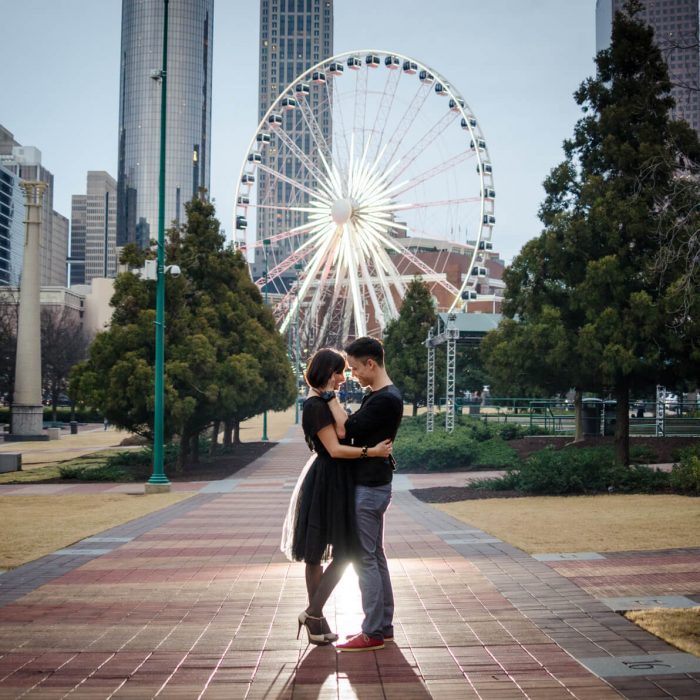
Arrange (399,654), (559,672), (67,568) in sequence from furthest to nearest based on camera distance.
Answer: (67,568) → (399,654) → (559,672)

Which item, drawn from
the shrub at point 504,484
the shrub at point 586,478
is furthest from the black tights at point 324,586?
the shrub at point 504,484

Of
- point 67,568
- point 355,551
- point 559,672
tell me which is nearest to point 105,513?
point 67,568

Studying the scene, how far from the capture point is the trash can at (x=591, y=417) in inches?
1232

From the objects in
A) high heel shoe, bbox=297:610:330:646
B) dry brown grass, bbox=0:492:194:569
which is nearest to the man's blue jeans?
high heel shoe, bbox=297:610:330:646

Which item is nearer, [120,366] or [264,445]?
[120,366]

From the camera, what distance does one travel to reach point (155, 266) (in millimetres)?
20938

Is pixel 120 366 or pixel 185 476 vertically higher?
pixel 120 366

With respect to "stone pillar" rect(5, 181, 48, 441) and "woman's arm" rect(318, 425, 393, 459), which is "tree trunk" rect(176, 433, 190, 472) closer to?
"stone pillar" rect(5, 181, 48, 441)

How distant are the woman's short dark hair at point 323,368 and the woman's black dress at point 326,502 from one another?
0.11m

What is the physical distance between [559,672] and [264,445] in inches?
1338

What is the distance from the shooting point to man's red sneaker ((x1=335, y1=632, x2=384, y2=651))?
595 centimetres

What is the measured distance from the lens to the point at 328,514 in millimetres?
6105

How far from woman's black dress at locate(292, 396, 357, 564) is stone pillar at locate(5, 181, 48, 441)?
124ft

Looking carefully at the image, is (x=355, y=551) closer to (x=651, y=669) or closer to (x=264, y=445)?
(x=651, y=669)
